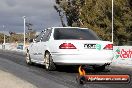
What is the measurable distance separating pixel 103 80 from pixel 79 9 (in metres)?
70.9

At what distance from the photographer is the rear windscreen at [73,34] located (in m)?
14.7

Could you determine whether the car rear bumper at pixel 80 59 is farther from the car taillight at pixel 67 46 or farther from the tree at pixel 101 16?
the tree at pixel 101 16

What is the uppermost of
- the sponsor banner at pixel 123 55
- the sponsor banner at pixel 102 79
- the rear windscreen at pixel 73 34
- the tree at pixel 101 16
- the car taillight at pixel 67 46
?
the tree at pixel 101 16

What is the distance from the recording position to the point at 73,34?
14.9 m

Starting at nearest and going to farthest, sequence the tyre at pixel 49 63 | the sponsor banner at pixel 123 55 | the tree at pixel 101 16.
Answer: the tyre at pixel 49 63, the sponsor banner at pixel 123 55, the tree at pixel 101 16

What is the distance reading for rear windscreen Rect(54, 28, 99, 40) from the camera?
14703 mm

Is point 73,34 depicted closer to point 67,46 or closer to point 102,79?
point 67,46

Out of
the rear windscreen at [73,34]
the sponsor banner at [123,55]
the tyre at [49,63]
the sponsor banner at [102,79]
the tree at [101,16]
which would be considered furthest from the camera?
the tree at [101,16]

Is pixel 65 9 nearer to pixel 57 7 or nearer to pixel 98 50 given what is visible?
pixel 57 7

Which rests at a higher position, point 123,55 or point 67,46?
point 67,46

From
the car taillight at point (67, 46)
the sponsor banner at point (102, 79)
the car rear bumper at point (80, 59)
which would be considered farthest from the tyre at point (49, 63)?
the sponsor banner at point (102, 79)

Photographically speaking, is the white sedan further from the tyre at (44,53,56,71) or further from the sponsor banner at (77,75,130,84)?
the sponsor banner at (77,75,130,84)

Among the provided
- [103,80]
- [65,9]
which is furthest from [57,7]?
[103,80]

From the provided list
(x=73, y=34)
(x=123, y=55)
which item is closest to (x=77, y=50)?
(x=73, y=34)
